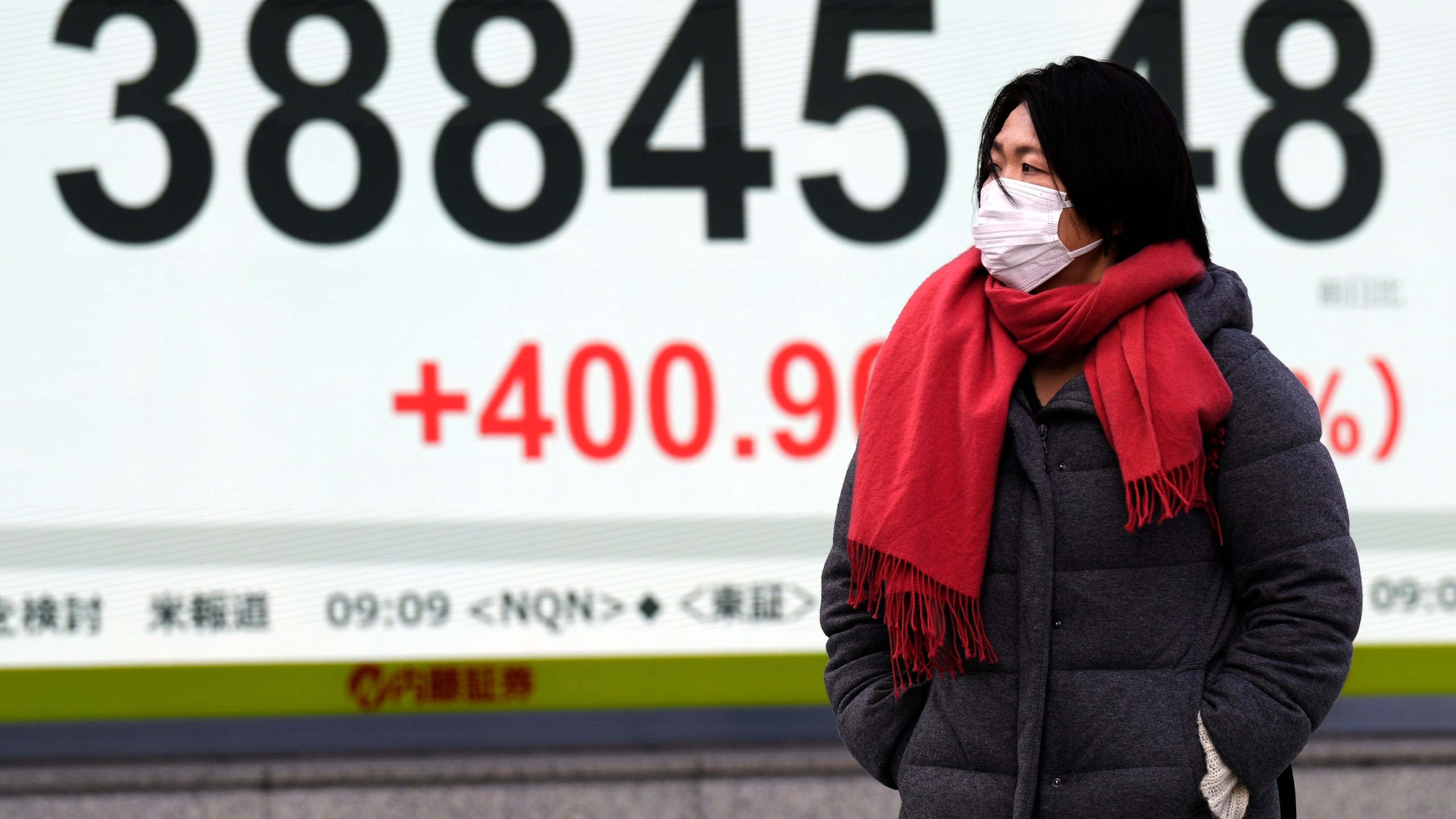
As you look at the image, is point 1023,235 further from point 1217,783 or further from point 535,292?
point 535,292

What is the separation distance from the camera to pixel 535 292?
10.5ft

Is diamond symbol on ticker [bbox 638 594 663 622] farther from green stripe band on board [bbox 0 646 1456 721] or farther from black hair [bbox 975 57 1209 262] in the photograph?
black hair [bbox 975 57 1209 262]

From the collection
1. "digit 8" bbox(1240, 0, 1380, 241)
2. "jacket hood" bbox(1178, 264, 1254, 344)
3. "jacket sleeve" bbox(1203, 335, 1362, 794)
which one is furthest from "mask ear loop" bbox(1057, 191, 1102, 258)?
"digit 8" bbox(1240, 0, 1380, 241)

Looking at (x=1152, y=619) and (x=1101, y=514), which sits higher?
(x=1101, y=514)

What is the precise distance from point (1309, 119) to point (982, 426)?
7.75 feet

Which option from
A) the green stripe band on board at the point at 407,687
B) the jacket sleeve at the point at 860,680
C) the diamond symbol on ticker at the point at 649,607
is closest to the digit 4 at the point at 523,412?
the diamond symbol on ticker at the point at 649,607

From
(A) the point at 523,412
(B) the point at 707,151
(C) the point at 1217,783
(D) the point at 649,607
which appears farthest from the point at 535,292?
(C) the point at 1217,783

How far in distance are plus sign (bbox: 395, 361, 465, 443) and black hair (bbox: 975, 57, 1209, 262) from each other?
195 centimetres

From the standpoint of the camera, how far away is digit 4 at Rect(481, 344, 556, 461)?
3.17 metres

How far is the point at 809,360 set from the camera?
10.6 feet

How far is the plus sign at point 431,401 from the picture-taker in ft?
10.3

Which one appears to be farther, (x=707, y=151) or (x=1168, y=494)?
(x=707, y=151)

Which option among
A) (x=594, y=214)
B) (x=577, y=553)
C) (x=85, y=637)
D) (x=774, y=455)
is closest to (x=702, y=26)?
(x=594, y=214)

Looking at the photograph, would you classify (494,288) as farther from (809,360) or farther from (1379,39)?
(1379,39)
